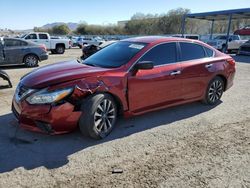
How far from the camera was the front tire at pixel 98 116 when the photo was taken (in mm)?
4133

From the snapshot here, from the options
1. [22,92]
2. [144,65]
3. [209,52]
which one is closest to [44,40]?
[209,52]

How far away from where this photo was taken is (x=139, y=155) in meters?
3.91

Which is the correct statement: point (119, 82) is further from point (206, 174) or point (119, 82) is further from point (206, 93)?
point (206, 93)

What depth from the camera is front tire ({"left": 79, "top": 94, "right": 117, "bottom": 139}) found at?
13.6 feet

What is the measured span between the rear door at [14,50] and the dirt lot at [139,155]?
7850 millimetres

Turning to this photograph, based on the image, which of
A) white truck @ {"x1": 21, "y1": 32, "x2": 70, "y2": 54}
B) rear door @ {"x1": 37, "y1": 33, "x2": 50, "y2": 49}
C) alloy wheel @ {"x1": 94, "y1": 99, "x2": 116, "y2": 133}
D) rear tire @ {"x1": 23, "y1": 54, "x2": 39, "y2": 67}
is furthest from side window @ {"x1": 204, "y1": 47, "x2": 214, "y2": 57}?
rear door @ {"x1": 37, "y1": 33, "x2": 50, "y2": 49}

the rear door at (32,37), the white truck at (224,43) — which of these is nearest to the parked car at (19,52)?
the rear door at (32,37)

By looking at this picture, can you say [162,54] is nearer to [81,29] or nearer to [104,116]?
[104,116]

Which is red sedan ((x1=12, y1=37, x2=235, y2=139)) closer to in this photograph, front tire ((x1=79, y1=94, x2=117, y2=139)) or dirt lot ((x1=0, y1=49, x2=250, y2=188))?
front tire ((x1=79, y1=94, x2=117, y2=139))

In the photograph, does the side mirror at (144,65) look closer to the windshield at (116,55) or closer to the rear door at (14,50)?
the windshield at (116,55)

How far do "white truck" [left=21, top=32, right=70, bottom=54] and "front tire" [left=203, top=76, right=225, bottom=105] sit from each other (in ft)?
60.0

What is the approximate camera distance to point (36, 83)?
166 inches

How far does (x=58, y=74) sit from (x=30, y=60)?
9593 millimetres

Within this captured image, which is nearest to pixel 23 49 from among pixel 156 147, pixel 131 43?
pixel 131 43
